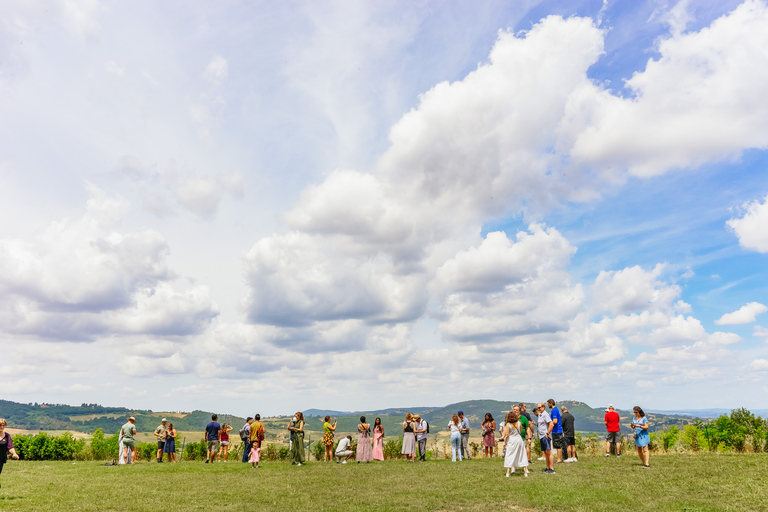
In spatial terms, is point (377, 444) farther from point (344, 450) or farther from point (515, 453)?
point (515, 453)

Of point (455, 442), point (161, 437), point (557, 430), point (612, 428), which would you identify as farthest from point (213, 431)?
point (612, 428)

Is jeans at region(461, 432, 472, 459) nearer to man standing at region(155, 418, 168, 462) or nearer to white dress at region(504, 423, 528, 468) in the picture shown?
white dress at region(504, 423, 528, 468)

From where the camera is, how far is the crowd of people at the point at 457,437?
17578 mm

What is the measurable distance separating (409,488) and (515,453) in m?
4.51

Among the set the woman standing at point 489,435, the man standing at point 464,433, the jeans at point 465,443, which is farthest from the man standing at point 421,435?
the woman standing at point 489,435

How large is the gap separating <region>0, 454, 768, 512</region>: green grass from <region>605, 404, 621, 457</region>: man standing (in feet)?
8.59

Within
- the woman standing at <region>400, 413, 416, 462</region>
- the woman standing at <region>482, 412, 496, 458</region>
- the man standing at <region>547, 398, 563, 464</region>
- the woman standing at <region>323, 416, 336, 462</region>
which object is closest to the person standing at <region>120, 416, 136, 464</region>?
the woman standing at <region>323, 416, 336, 462</region>

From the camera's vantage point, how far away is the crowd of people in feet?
57.7

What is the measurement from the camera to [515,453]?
54.4ft

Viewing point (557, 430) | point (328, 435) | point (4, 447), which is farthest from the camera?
point (328, 435)

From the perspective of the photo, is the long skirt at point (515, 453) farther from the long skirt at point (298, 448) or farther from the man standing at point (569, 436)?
the long skirt at point (298, 448)

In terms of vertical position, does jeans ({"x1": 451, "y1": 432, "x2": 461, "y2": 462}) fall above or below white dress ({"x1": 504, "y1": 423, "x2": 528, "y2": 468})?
below

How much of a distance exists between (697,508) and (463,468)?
33.2 feet

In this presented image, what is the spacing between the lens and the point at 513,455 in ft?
54.3
